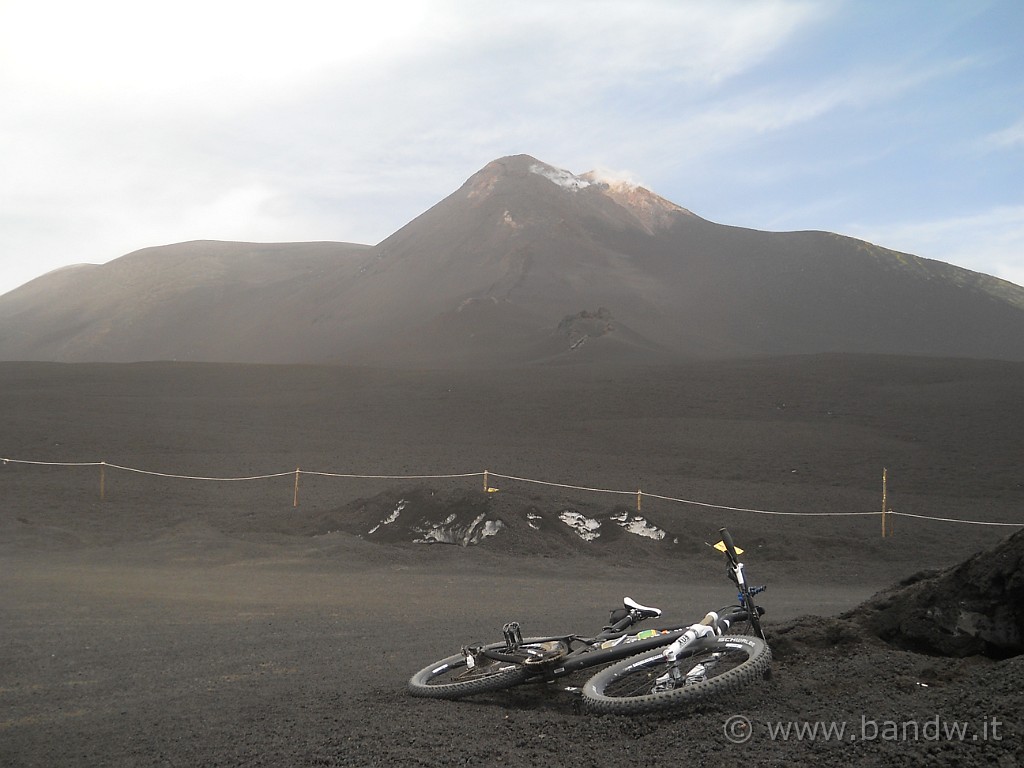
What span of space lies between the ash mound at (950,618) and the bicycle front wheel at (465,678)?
7.05 feet

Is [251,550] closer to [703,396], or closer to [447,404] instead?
[447,404]

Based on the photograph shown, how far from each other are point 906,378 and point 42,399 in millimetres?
44146

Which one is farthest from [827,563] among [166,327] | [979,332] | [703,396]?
[166,327]

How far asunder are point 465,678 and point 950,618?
377 centimetres

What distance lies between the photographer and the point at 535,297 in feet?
332

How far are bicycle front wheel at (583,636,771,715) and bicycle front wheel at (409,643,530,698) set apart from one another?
0.66 m

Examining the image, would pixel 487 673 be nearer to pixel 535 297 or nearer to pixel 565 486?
pixel 565 486

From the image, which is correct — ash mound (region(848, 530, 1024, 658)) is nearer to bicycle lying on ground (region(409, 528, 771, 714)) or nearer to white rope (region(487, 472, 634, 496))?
bicycle lying on ground (region(409, 528, 771, 714))

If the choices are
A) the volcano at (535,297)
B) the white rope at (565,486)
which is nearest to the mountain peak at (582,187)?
the volcano at (535,297)

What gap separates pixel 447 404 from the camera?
40031 millimetres

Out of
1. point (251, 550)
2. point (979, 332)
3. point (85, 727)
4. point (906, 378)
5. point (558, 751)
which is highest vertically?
point (979, 332)

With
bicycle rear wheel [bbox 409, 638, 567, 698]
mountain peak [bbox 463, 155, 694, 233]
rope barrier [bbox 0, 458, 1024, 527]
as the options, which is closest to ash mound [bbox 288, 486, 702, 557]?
rope barrier [bbox 0, 458, 1024, 527]

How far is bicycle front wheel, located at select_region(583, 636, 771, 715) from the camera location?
5328 mm

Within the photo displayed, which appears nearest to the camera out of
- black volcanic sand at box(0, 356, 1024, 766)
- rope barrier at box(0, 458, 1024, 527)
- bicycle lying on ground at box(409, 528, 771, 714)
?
black volcanic sand at box(0, 356, 1024, 766)
